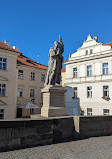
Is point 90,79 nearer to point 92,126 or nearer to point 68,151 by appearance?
point 92,126

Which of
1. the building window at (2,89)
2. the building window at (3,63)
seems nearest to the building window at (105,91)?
the building window at (2,89)

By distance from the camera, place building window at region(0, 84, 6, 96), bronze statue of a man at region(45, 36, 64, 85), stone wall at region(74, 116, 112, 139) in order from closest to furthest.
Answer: stone wall at region(74, 116, 112, 139) < bronze statue of a man at region(45, 36, 64, 85) < building window at region(0, 84, 6, 96)

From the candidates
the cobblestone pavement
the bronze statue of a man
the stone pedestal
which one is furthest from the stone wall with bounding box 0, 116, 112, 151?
the bronze statue of a man

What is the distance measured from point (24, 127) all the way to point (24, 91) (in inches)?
888

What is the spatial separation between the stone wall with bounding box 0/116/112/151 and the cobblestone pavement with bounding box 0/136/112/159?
0.27 metres

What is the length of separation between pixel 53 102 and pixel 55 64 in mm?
1853

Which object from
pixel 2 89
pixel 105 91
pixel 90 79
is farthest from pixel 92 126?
pixel 90 79

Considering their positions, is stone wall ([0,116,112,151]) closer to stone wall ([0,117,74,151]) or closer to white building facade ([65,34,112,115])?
stone wall ([0,117,74,151])

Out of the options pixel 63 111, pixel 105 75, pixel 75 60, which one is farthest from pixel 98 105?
pixel 63 111

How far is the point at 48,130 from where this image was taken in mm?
5445

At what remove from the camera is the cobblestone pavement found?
4.25 metres

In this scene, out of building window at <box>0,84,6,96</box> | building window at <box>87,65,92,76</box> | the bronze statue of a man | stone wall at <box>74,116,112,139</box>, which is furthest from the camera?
building window at <box>87,65,92,76</box>

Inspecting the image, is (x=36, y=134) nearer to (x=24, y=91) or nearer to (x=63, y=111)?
(x=63, y=111)

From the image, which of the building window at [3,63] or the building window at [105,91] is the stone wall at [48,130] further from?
the building window at [105,91]
